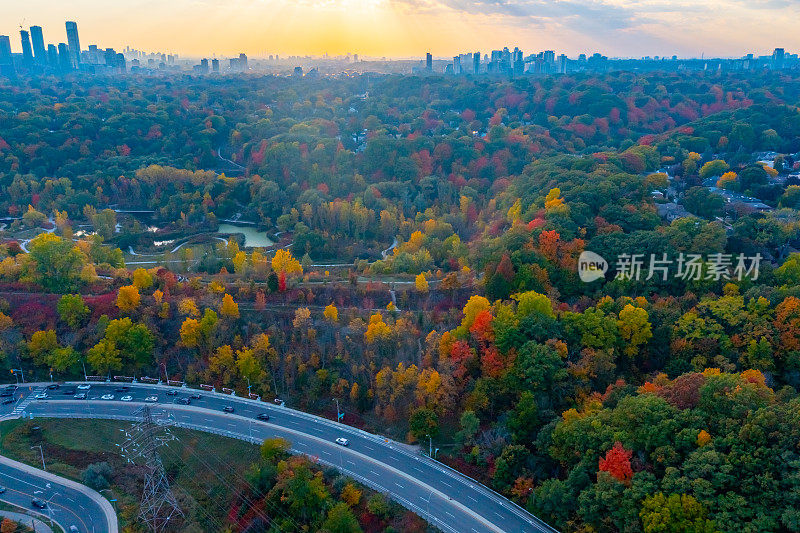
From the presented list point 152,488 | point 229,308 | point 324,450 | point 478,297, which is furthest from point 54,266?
point 478,297

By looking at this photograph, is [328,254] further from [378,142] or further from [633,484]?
[633,484]

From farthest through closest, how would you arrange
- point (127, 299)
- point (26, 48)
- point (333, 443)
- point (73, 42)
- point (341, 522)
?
point (73, 42)
point (26, 48)
point (127, 299)
point (333, 443)
point (341, 522)

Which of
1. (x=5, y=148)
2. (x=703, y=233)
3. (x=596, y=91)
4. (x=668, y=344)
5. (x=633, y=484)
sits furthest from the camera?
(x=596, y=91)

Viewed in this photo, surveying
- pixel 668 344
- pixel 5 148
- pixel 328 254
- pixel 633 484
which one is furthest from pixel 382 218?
pixel 5 148

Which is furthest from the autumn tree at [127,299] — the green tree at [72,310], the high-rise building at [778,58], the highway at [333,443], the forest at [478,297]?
the high-rise building at [778,58]

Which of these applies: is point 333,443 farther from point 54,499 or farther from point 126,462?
point 54,499

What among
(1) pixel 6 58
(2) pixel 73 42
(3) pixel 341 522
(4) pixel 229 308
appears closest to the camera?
(3) pixel 341 522

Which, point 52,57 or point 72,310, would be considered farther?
point 52,57
